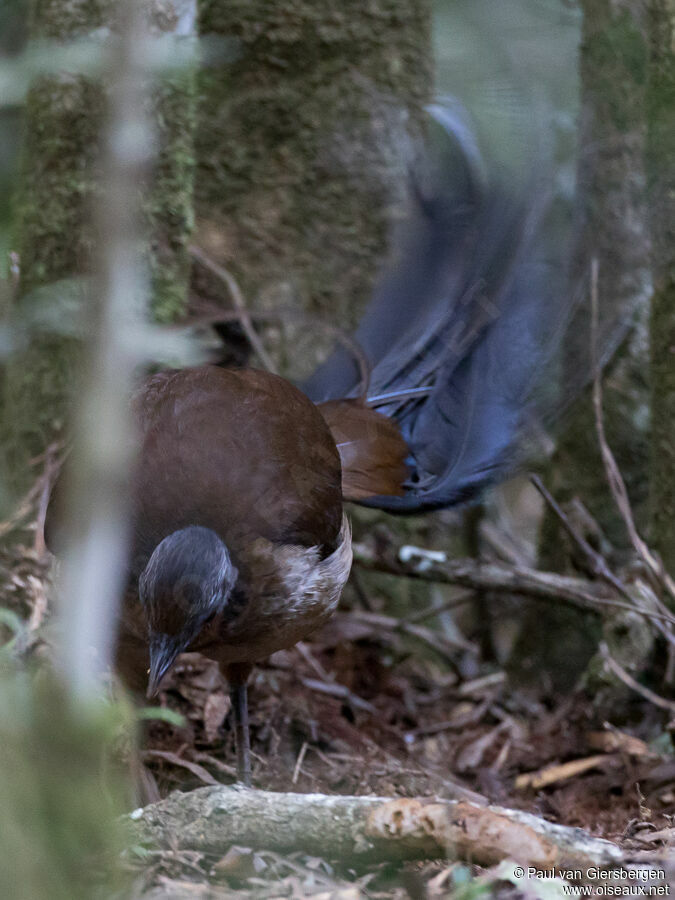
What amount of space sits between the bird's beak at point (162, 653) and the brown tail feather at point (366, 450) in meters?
0.96

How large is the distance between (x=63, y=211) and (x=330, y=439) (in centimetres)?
131

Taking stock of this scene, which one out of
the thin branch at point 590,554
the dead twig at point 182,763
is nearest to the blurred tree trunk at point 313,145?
the thin branch at point 590,554

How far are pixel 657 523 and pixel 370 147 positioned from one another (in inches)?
79.8

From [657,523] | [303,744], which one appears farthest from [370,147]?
[303,744]

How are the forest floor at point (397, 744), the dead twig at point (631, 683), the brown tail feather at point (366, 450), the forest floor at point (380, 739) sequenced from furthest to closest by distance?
the brown tail feather at point (366, 450) → the dead twig at point (631, 683) → the forest floor at point (397, 744) → the forest floor at point (380, 739)

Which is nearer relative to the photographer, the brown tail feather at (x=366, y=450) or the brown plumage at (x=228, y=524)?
the brown plumage at (x=228, y=524)

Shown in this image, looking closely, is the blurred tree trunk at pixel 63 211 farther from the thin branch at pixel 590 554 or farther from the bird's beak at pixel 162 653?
the thin branch at pixel 590 554

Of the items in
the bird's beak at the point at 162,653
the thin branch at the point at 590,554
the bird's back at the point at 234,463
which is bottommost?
the thin branch at the point at 590,554

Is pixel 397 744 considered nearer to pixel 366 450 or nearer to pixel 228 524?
pixel 366 450

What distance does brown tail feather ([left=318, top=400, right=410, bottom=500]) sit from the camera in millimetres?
3312

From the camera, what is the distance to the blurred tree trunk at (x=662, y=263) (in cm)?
323

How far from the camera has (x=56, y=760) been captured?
1354mm

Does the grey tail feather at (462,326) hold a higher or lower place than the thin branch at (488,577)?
higher

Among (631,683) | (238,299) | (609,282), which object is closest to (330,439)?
(238,299)
